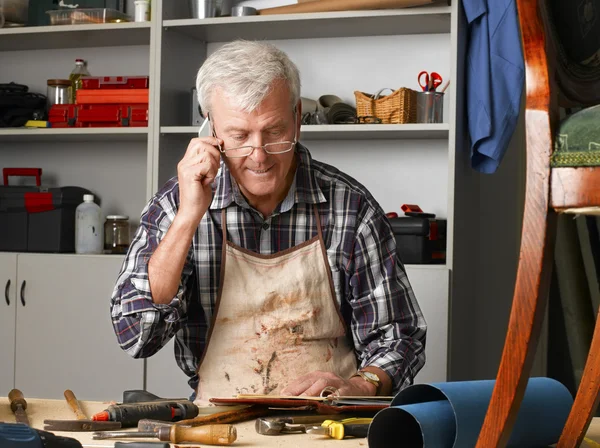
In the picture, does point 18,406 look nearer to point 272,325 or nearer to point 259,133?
point 272,325

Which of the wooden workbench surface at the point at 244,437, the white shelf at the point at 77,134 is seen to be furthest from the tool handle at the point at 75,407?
the white shelf at the point at 77,134

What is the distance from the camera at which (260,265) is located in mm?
1809

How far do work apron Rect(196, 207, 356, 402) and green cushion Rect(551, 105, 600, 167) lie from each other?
92cm

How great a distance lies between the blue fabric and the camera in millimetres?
2699

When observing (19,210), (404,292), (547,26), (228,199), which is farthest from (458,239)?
(547,26)

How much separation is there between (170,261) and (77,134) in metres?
1.82

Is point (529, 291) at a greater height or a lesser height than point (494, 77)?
lesser

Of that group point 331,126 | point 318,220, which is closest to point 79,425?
point 318,220

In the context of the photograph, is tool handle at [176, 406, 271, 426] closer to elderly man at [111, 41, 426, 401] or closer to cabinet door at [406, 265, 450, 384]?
elderly man at [111, 41, 426, 401]

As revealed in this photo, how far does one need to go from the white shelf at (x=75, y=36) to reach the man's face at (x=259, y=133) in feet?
5.19

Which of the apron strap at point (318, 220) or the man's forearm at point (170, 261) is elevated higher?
the apron strap at point (318, 220)

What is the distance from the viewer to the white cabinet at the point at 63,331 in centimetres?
310

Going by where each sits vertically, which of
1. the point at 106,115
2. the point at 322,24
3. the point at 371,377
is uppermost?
the point at 322,24

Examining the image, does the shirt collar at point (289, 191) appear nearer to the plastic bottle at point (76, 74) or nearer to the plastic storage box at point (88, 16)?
the plastic storage box at point (88, 16)
